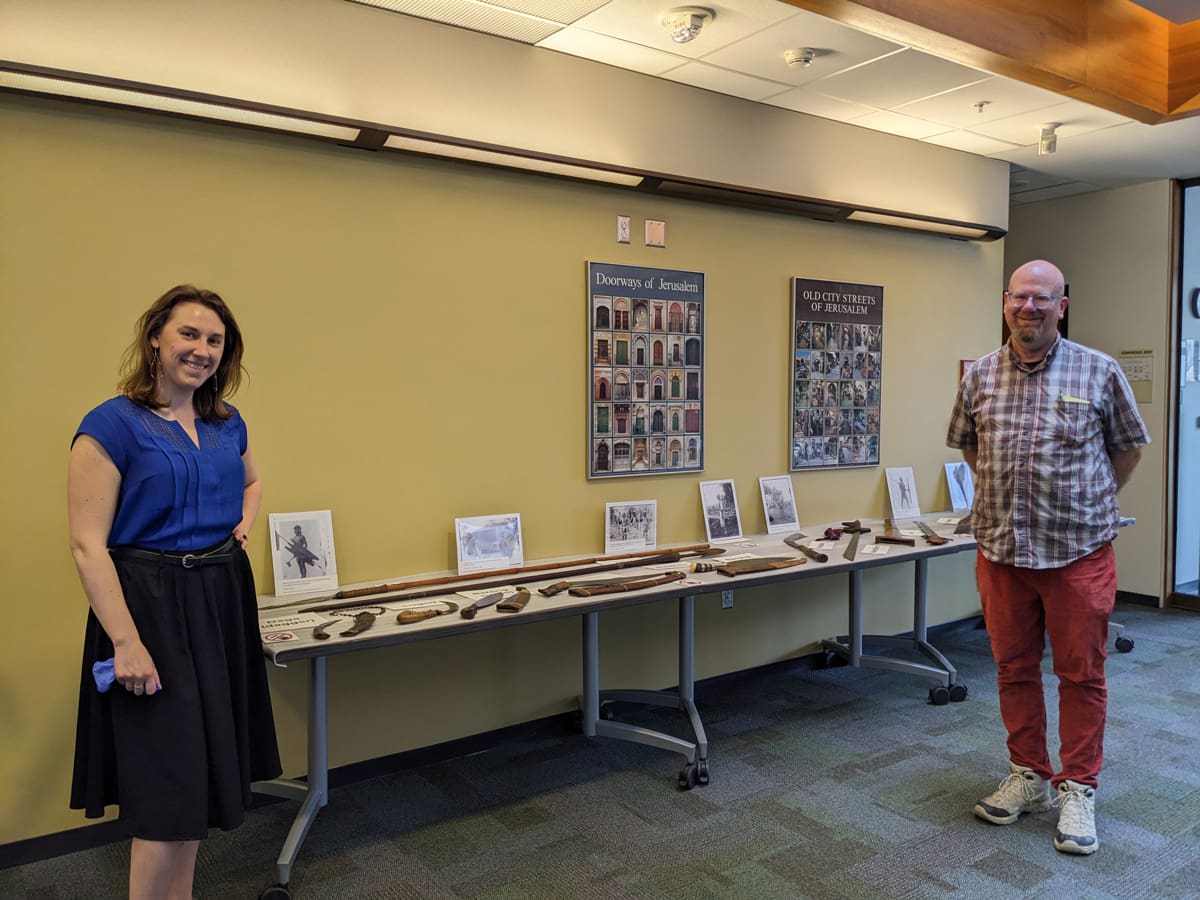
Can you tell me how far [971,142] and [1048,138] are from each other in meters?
0.37

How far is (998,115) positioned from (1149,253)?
2.15 m

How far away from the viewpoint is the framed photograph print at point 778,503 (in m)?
4.31

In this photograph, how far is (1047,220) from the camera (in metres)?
6.18

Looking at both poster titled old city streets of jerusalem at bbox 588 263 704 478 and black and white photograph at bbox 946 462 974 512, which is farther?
black and white photograph at bbox 946 462 974 512

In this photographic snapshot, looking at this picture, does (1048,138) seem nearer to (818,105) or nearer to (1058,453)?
(818,105)

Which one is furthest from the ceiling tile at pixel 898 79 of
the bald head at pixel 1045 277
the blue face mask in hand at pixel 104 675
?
the blue face mask in hand at pixel 104 675

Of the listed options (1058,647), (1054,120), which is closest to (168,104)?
(1058,647)

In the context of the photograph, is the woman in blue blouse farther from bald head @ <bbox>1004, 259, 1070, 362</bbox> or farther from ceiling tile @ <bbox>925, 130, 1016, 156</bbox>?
ceiling tile @ <bbox>925, 130, 1016, 156</bbox>

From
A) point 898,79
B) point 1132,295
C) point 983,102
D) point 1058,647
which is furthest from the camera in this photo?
point 1132,295

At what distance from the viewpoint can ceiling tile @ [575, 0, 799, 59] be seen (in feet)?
9.98

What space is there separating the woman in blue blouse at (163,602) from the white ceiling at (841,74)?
1.62 metres

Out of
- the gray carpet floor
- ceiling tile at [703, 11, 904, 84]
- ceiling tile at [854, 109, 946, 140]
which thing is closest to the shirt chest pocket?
the gray carpet floor

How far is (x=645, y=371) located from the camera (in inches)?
152

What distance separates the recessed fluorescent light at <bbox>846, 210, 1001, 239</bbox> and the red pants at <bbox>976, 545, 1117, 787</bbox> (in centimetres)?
208
